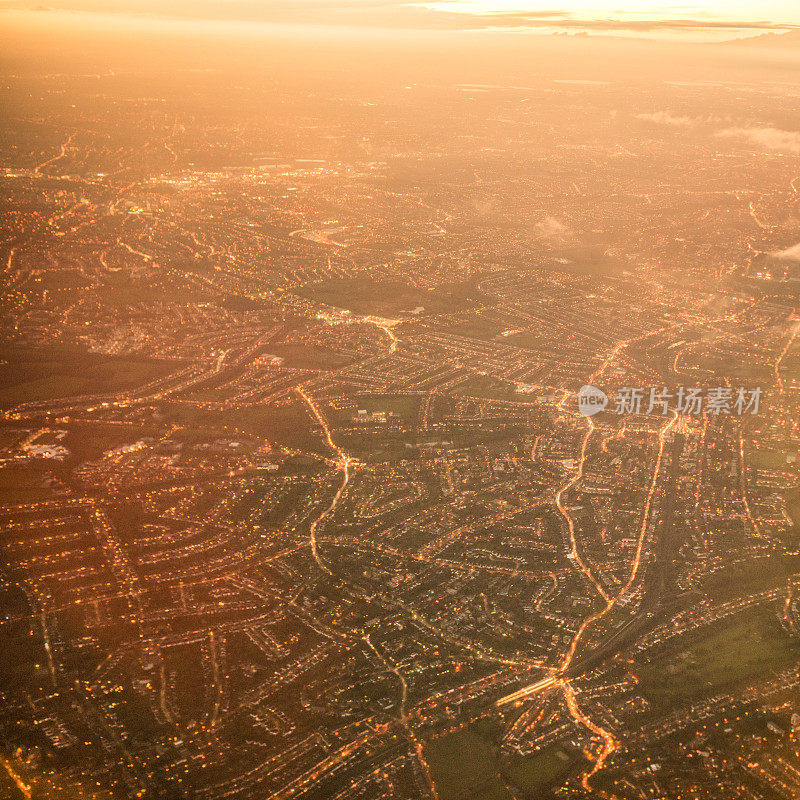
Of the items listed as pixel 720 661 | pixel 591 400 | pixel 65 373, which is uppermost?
pixel 65 373

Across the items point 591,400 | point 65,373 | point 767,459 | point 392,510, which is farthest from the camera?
point 65,373

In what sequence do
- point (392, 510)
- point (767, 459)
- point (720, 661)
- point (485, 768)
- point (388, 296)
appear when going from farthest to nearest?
point (388, 296) → point (767, 459) → point (392, 510) → point (720, 661) → point (485, 768)

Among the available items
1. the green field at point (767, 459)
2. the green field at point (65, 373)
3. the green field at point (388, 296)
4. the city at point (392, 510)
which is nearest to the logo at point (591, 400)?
the city at point (392, 510)

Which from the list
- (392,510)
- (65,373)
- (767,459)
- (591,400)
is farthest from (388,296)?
(767,459)

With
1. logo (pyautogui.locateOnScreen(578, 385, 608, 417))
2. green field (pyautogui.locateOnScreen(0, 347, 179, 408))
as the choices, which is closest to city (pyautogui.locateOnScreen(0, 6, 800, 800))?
green field (pyautogui.locateOnScreen(0, 347, 179, 408))

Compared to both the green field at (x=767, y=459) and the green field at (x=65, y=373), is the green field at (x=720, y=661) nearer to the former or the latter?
the green field at (x=767, y=459)

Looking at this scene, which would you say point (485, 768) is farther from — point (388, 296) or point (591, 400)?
point (388, 296)

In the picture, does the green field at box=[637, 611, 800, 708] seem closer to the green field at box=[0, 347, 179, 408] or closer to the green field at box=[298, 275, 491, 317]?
the green field at box=[0, 347, 179, 408]
